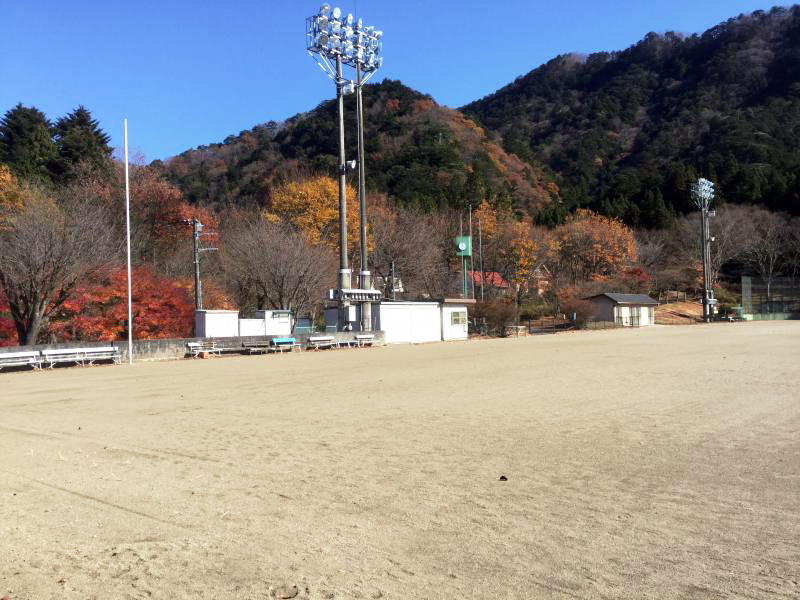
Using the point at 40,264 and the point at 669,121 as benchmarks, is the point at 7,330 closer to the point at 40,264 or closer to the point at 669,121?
the point at 40,264

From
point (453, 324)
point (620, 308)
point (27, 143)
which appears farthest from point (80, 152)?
point (620, 308)

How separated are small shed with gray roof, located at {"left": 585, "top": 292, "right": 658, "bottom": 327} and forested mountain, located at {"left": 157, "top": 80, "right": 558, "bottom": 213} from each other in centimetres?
2315

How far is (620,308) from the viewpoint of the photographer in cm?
6169

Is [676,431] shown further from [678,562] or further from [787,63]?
[787,63]

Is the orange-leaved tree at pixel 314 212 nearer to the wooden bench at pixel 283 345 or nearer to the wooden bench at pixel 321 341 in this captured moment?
the wooden bench at pixel 321 341

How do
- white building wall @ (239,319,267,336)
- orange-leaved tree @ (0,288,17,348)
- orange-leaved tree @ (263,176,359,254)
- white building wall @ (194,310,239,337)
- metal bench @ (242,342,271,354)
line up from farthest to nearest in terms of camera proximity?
orange-leaved tree @ (263,176,359,254) → white building wall @ (239,319,267,336) → white building wall @ (194,310,239,337) → metal bench @ (242,342,271,354) → orange-leaved tree @ (0,288,17,348)

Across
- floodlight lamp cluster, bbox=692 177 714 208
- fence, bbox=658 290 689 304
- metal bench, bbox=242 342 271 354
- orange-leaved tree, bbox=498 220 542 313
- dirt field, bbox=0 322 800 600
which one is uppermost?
floodlight lamp cluster, bbox=692 177 714 208

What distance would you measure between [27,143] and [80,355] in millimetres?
35349

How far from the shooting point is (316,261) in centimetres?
4378

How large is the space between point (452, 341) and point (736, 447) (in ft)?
104

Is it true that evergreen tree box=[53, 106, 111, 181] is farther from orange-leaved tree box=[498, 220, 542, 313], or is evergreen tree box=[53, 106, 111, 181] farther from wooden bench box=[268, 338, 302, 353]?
orange-leaved tree box=[498, 220, 542, 313]

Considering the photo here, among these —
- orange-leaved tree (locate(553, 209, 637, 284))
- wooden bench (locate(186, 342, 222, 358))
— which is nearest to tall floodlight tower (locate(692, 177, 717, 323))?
orange-leaved tree (locate(553, 209, 637, 284))

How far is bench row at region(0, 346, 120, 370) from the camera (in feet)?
72.5

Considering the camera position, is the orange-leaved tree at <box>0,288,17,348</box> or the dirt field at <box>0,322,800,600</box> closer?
the dirt field at <box>0,322,800,600</box>
